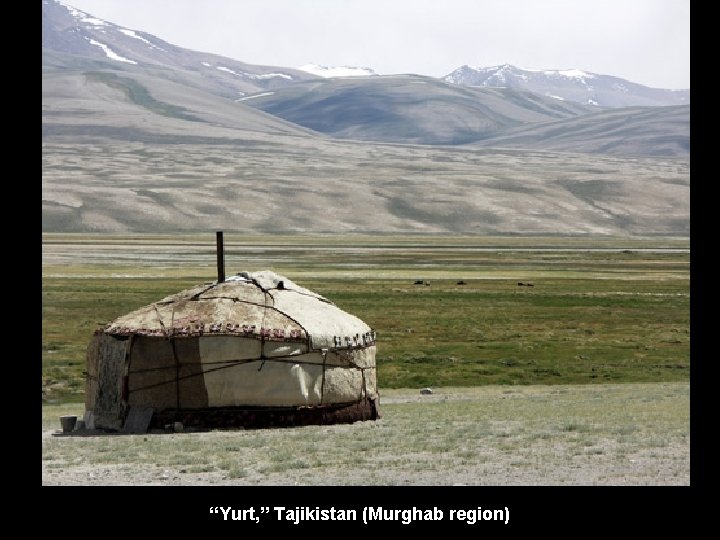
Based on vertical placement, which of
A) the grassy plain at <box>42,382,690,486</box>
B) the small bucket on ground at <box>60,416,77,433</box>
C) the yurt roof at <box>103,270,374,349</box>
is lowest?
the small bucket on ground at <box>60,416,77,433</box>

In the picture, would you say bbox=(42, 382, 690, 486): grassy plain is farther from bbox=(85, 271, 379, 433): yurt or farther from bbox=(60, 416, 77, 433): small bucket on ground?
bbox=(60, 416, 77, 433): small bucket on ground

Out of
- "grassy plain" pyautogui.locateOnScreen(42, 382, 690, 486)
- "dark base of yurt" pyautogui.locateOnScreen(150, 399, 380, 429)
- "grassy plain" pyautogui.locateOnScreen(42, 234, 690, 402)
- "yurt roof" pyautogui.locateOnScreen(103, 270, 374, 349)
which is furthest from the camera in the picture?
"grassy plain" pyautogui.locateOnScreen(42, 234, 690, 402)

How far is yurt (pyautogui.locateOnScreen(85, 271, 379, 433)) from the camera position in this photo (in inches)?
825

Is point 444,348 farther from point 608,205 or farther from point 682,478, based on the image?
point 608,205

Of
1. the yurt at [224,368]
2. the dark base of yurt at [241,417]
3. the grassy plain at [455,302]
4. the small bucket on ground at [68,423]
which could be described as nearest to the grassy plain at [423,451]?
the dark base of yurt at [241,417]

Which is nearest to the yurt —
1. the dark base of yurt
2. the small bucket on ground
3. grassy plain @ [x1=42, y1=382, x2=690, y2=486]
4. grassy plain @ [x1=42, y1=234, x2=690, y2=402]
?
the dark base of yurt

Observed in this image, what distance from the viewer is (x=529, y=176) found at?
628ft

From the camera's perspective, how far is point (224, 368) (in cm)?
2097

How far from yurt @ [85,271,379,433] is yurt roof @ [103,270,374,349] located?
0.07ft

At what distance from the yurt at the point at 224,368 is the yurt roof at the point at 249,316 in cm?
2

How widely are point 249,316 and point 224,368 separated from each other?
39.8 inches

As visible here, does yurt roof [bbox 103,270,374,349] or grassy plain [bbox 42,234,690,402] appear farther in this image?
grassy plain [bbox 42,234,690,402]

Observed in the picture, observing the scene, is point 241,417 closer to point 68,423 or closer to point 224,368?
point 224,368

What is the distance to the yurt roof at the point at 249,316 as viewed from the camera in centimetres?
2109
